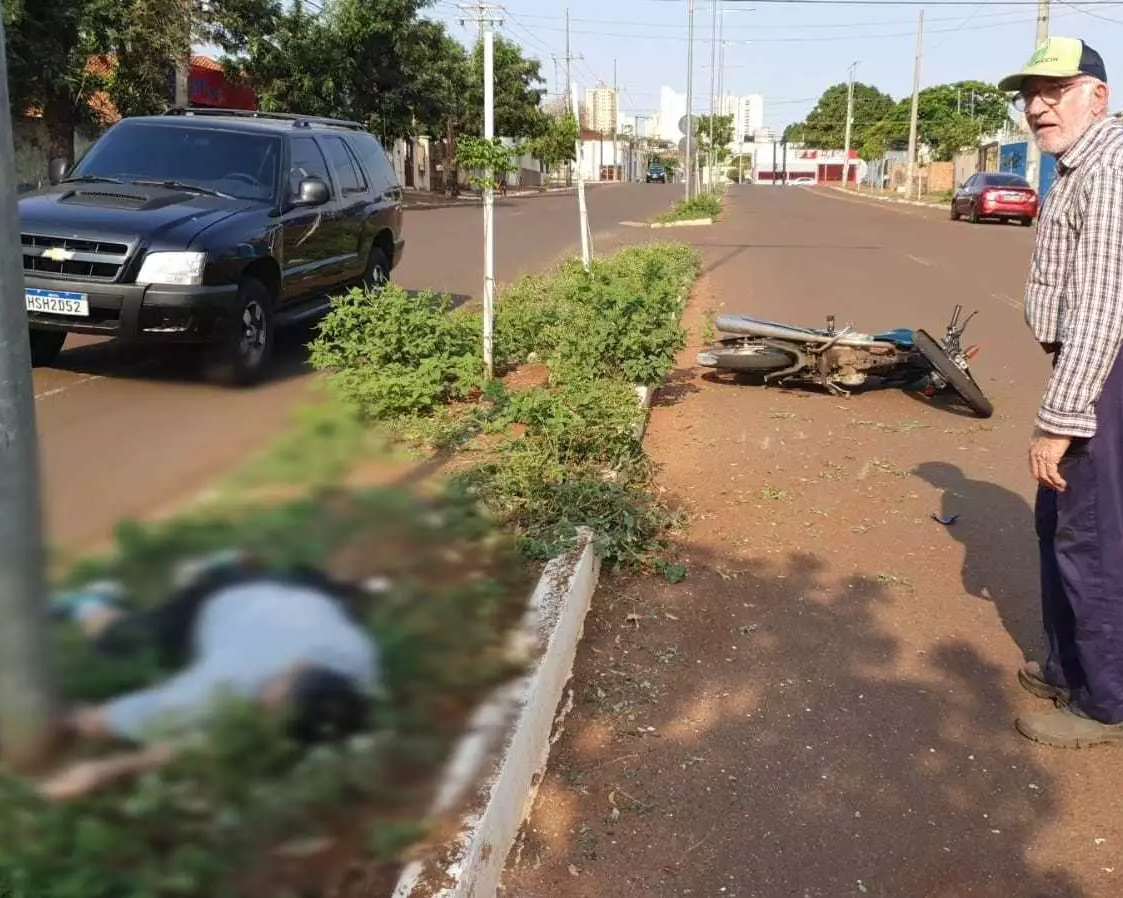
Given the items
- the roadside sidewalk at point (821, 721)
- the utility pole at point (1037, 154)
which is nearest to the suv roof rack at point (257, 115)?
the roadside sidewalk at point (821, 721)

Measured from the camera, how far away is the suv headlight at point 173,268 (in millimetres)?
6773

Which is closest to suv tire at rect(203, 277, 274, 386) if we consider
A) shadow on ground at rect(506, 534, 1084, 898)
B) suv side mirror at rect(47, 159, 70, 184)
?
suv side mirror at rect(47, 159, 70, 184)

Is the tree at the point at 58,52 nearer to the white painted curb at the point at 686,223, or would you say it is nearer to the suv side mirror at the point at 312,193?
the white painted curb at the point at 686,223

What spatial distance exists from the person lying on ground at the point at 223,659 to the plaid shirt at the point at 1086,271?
79.1 inches

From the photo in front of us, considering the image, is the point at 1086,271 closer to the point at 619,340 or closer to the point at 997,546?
the point at 997,546

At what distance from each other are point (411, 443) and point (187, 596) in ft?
9.67

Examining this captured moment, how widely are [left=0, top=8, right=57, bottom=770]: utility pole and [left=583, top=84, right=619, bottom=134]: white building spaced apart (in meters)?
24.2

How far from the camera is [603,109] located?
3102 cm

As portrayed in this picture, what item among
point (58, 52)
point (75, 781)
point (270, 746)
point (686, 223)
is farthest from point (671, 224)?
point (75, 781)

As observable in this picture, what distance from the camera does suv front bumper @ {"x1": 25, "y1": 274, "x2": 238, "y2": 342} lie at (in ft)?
22.1

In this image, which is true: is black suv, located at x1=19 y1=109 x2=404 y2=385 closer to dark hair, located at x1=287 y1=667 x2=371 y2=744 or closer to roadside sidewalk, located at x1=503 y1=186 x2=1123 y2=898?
roadside sidewalk, located at x1=503 y1=186 x2=1123 y2=898

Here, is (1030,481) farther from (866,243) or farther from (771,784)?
(866,243)

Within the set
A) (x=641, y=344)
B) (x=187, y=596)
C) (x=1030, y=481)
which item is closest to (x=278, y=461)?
(x=187, y=596)

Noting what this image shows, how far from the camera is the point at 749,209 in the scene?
129 feet
